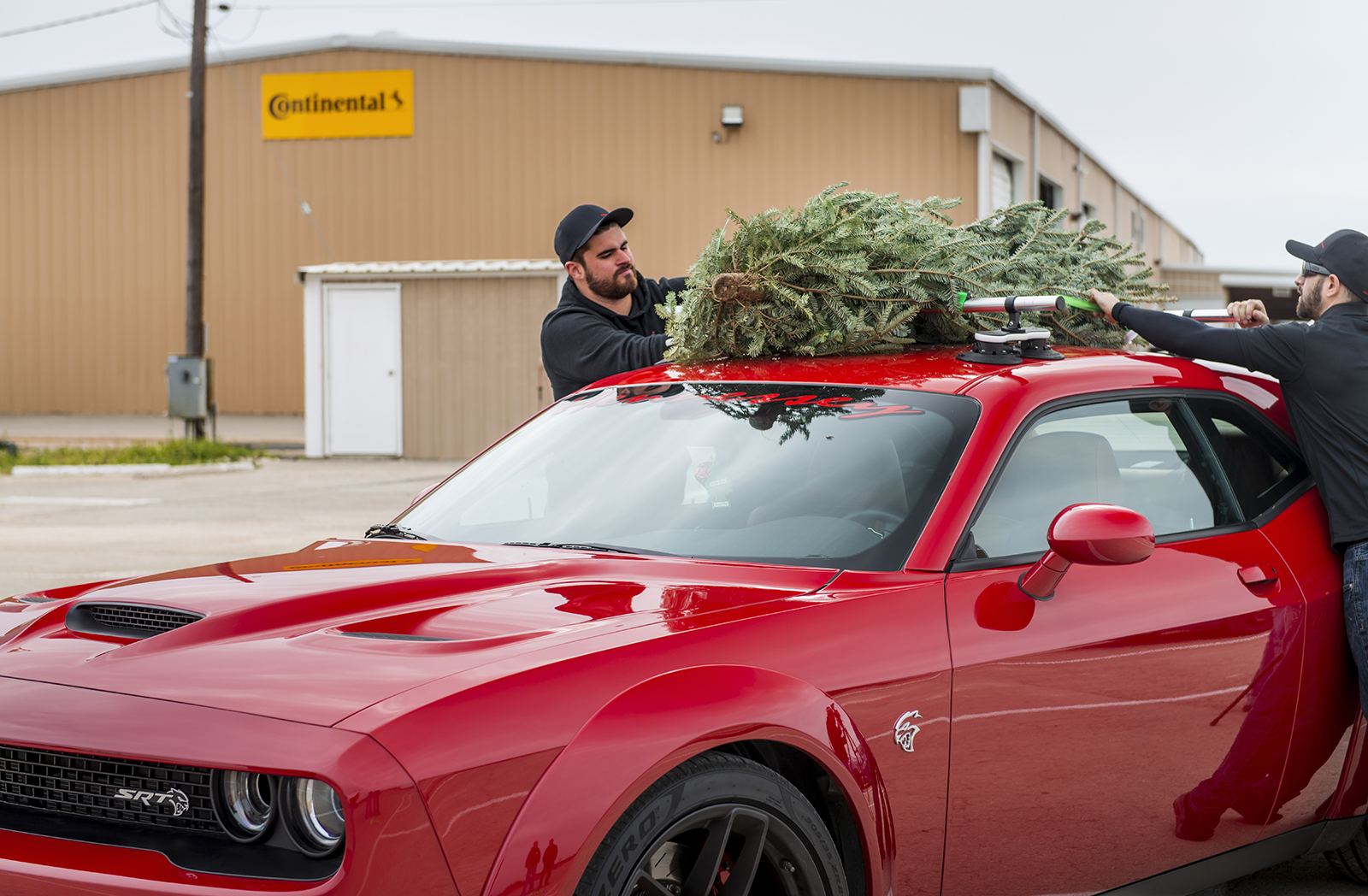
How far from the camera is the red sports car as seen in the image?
205 centimetres

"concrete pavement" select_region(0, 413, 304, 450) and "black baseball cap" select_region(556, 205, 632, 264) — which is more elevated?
"black baseball cap" select_region(556, 205, 632, 264)

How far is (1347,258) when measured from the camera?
3.72m

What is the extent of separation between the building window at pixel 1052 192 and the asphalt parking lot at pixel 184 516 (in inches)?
590

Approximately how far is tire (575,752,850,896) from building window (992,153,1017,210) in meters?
23.8

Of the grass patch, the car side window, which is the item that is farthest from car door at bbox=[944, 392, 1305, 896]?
the grass patch

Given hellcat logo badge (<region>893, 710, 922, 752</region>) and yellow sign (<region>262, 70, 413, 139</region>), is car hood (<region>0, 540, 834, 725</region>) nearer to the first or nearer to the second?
hellcat logo badge (<region>893, 710, 922, 752</region>)

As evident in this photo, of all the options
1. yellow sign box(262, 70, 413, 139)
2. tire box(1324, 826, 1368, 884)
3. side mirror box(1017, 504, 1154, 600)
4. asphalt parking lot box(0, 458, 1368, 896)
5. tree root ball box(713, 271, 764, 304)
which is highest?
yellow sign box(262, 70, 413, 139)

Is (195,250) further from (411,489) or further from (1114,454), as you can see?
(1114,454)

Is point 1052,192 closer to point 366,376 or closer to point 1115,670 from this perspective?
point 366,376

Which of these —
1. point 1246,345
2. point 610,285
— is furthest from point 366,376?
point 1246,345

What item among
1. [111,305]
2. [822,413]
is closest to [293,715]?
[822,413]

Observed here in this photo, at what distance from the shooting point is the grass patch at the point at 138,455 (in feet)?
63.6

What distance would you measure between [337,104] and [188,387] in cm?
1137

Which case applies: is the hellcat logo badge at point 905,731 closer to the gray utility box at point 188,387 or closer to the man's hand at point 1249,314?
the man's hand at point 1249,314
